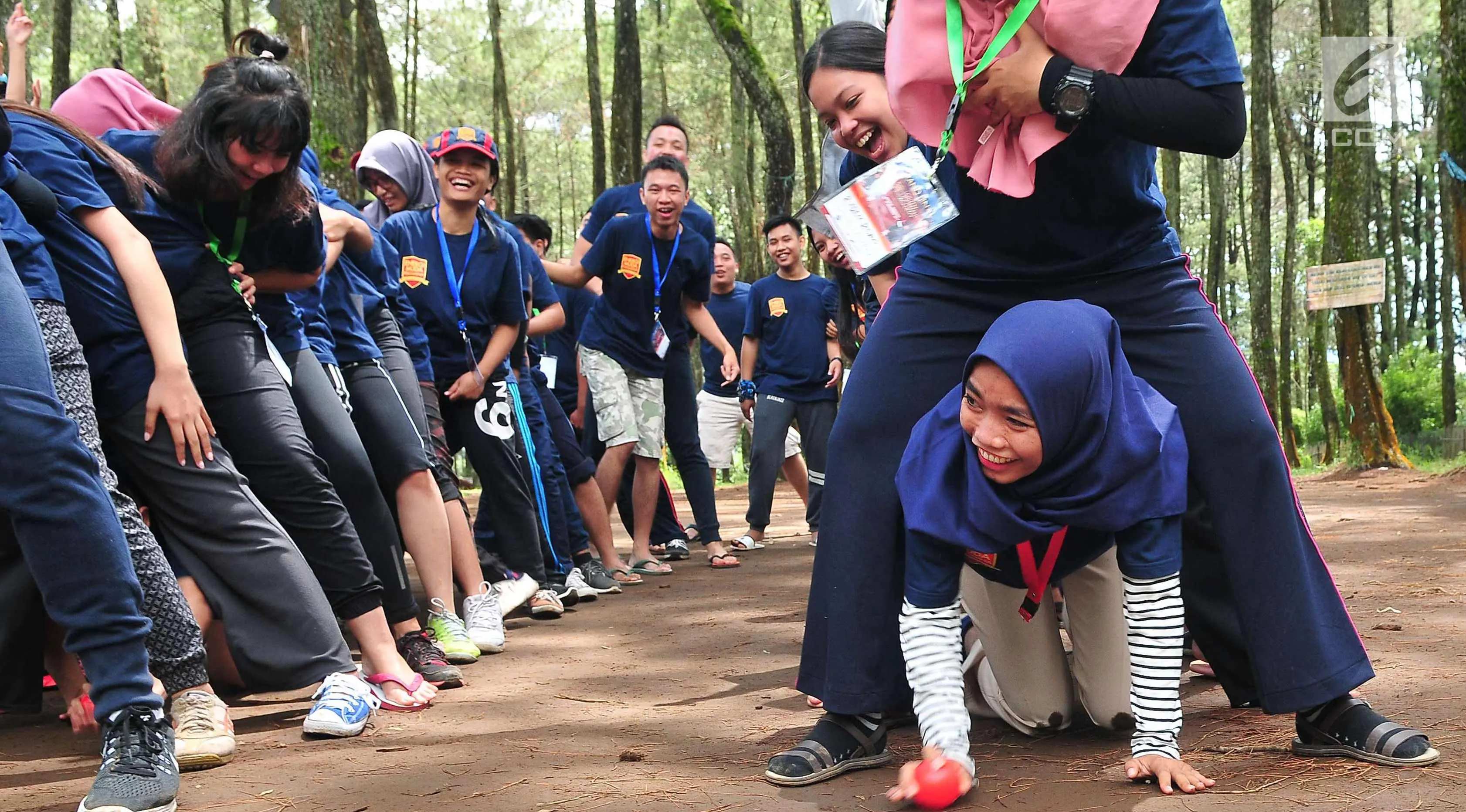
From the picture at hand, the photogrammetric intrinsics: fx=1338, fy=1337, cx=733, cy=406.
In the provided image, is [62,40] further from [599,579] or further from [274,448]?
[274,448]

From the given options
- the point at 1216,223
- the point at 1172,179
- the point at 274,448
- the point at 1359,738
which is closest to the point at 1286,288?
the point at 1216,223

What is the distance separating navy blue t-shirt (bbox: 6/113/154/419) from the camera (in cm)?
356

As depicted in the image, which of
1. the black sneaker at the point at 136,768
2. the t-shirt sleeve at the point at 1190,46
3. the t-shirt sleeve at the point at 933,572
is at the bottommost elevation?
the black sneaker at the point at 136,768

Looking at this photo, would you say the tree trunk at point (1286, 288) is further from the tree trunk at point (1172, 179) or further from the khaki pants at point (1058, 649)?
the khaki pants at point (1058, 649)

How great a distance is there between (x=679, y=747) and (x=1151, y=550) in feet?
4.50

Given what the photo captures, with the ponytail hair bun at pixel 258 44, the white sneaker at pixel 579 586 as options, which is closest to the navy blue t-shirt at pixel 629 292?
the white sneaker at pixel 579 586

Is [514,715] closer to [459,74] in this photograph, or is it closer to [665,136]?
[665,136]

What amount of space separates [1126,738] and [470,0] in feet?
103

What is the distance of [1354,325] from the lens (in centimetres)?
1443

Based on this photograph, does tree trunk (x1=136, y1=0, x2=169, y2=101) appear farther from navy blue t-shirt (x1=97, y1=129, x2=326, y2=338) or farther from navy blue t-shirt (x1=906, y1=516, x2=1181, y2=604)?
navy blue t-shirt (x1=906, y1=516, x2=1181, y2=604)

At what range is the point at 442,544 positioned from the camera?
16.7 feet

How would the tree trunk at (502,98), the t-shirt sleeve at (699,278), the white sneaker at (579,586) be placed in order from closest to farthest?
the white sneaker at (579,586) → the t-shirt sleeve at (699,278) → the tree trunk at (502,98)

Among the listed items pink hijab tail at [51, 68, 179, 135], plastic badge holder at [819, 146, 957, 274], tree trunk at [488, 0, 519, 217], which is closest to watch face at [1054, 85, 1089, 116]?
plastic badge holder at [819, 146, 957, 274]

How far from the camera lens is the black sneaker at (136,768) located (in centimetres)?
287
